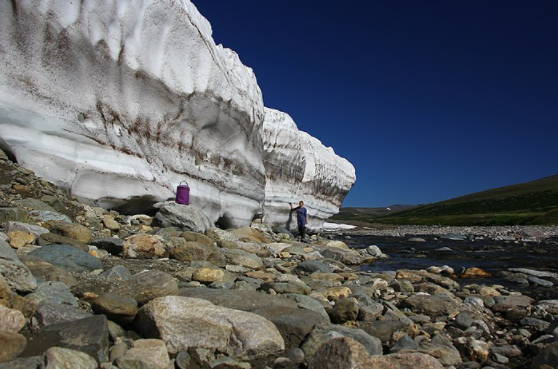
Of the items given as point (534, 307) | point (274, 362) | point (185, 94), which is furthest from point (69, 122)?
point (534, 307)

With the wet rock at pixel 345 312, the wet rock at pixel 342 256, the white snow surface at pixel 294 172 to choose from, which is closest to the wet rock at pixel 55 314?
the wet rock at pixel 345 312

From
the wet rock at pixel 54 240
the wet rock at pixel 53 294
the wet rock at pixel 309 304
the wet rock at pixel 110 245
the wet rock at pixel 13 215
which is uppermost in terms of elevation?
the wet rock at pixel 13 215

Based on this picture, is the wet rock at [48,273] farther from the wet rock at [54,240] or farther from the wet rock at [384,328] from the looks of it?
the wet rock at [384,328]

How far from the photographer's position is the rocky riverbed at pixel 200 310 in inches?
109

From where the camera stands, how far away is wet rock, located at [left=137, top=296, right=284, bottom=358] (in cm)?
303

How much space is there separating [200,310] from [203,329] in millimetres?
149

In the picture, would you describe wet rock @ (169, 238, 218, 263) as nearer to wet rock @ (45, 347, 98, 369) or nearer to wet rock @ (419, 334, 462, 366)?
wet rock @ (419, 334, 462, 366)

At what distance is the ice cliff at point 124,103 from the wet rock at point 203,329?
16.4 ft

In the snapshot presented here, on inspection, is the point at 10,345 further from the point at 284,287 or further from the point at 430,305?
the point at 430,305

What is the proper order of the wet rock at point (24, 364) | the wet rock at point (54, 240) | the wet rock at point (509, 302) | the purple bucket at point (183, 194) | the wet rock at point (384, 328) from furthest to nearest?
the purple bucket at point (183, 194)
the wet rock at point (509, 302)
the wet rock at point (54, 240)
the wet rock at point (384, 328)
the wet rock at point (24, 364)

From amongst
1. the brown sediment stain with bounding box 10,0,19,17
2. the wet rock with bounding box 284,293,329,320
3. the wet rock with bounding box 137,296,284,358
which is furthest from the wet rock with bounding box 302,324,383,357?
the brown sediment stain with bounding box 10,0,19,17

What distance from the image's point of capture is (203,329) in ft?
10.2

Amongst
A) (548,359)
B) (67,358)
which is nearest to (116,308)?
(67,358)

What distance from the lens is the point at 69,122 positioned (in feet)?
24.1
